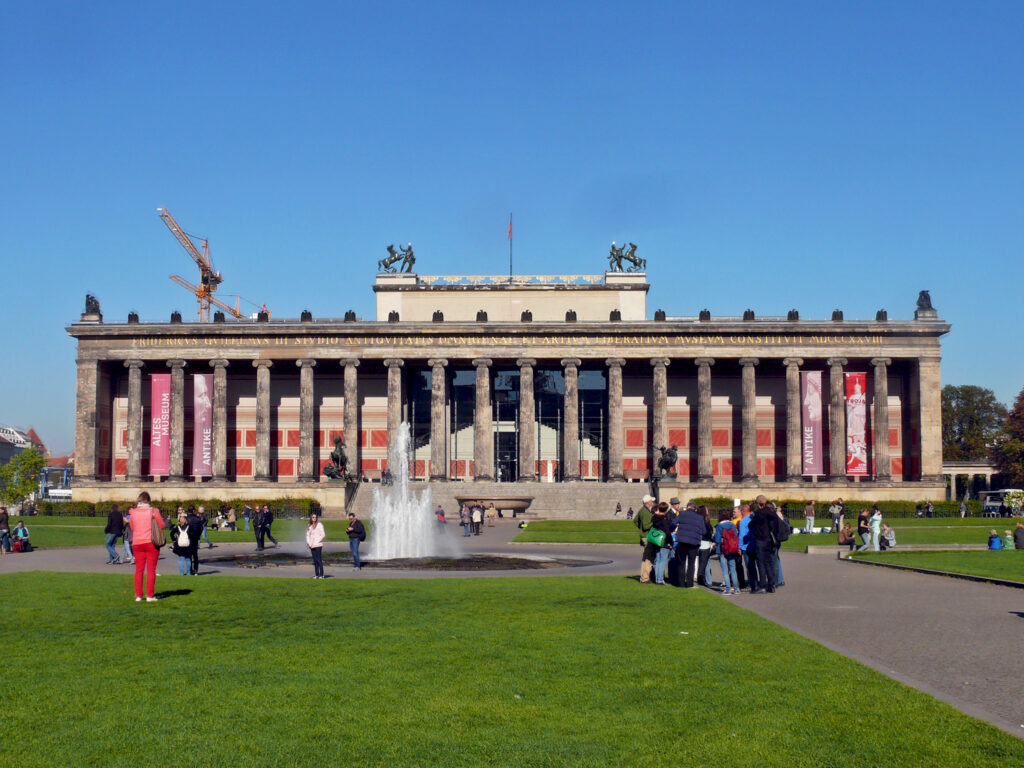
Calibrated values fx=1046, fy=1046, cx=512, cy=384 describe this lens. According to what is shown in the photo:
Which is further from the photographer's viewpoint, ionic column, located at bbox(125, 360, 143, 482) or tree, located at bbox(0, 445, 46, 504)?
ionic column, located at bbox(125, 360, 143, 482)

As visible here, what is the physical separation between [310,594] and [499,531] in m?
38.2

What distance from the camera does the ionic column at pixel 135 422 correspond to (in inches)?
3388

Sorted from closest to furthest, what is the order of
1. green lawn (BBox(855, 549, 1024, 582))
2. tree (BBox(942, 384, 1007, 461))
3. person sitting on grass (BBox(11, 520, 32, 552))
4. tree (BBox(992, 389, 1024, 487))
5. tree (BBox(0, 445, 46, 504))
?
green lawn (BBox(855, 549, 1024, 582)) < person sitting on grass (BBox(11, 520, 32, 552)) < tree (BBox(0, 445, 46, 504)) < tree (BBox(992, 389, 1024, 487)) < tree (BBox(942, 384, 1007, 461))

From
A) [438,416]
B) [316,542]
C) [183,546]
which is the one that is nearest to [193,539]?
[183,546]

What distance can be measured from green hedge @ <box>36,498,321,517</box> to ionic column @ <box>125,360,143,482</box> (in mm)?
7478

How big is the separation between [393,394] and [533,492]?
15847 mm

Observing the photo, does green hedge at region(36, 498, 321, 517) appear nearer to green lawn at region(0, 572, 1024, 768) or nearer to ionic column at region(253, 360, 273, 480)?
ionic column at region(253, 360, 273, 480)

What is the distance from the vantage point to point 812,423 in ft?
273

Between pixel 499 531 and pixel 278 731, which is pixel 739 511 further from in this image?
pixel 499 531

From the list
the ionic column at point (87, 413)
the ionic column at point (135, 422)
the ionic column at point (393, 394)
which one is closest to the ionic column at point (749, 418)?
the ionic column at point (393, 394)

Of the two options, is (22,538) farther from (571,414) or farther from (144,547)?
(571,414)

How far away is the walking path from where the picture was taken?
508 inches

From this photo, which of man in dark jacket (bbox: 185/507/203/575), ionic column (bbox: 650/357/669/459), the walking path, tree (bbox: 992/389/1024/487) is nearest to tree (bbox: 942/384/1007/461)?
tree (bbox: 992/389/1024/487)

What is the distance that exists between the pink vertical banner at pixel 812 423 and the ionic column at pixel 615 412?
48.1 ft
